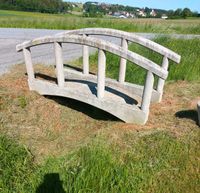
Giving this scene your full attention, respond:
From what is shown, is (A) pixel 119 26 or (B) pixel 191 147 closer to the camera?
(B) pixel 191 147

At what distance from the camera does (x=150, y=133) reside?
4625 mm

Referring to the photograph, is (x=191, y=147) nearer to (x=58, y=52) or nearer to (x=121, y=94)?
(x=121, y=94)

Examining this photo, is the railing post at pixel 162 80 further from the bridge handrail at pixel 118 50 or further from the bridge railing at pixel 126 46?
the bridge handrail at pixel 118 50

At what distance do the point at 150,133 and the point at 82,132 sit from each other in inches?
Answer: 44.3

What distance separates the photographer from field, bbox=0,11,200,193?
373 centimetres

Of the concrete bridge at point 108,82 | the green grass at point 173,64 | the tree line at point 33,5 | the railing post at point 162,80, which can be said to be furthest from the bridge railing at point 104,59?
the tree line at point 33,5

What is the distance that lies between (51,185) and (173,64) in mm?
5235

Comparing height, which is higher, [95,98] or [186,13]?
[95,98]

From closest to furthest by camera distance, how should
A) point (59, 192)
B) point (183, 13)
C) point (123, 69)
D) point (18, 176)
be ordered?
point (59, 192)
point (18, 176)
point (123, 69)
point (183, 13)

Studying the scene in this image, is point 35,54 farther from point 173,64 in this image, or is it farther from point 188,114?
point 188,114

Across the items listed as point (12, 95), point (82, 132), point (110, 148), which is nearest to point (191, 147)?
point (110, 148)

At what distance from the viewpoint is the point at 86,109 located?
19.2 ft

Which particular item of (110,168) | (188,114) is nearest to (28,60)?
(110,168)

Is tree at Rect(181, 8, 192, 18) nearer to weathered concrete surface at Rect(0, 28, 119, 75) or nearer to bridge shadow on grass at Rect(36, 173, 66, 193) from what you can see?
weathered concrete surface at Rect(0, 28, 119, 75)
